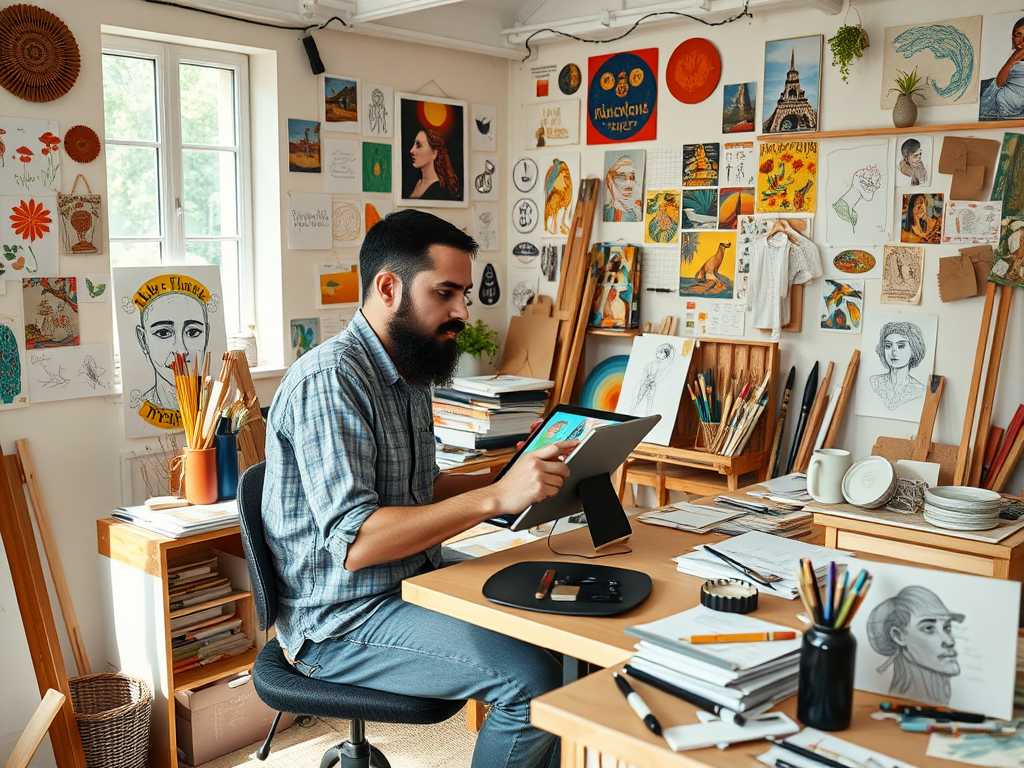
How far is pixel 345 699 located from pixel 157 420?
1.66 m

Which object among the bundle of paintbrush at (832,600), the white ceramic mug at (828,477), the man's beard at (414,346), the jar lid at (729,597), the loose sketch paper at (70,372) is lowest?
the jar lid at (729,597)

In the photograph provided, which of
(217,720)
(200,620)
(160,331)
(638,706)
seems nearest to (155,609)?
(200,620)

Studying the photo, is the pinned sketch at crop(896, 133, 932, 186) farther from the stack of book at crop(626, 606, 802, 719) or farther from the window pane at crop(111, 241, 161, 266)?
the window pane at crop(111, 241, 161, 266)

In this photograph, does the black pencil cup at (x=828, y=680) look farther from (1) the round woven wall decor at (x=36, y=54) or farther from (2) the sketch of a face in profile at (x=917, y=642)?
(1) the round woven wall decor at (x=36, y=54)

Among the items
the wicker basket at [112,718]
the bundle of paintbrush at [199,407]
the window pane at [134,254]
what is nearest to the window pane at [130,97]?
the window pane at [134,254]

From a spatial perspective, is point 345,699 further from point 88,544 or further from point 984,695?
point 88,544

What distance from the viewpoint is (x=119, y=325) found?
330 cm

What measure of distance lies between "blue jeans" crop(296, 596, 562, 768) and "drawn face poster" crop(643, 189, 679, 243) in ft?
8.04

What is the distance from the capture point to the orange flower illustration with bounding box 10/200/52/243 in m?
3.02

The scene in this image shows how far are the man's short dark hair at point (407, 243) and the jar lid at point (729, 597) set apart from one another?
0.98 metres

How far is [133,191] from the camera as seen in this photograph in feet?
11.5

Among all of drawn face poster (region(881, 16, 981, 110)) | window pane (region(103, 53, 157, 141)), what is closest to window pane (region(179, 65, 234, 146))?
window pane (region(103, 53, 157, 141))

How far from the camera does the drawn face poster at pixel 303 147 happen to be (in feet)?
12.4

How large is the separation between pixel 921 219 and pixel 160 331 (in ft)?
8.72
